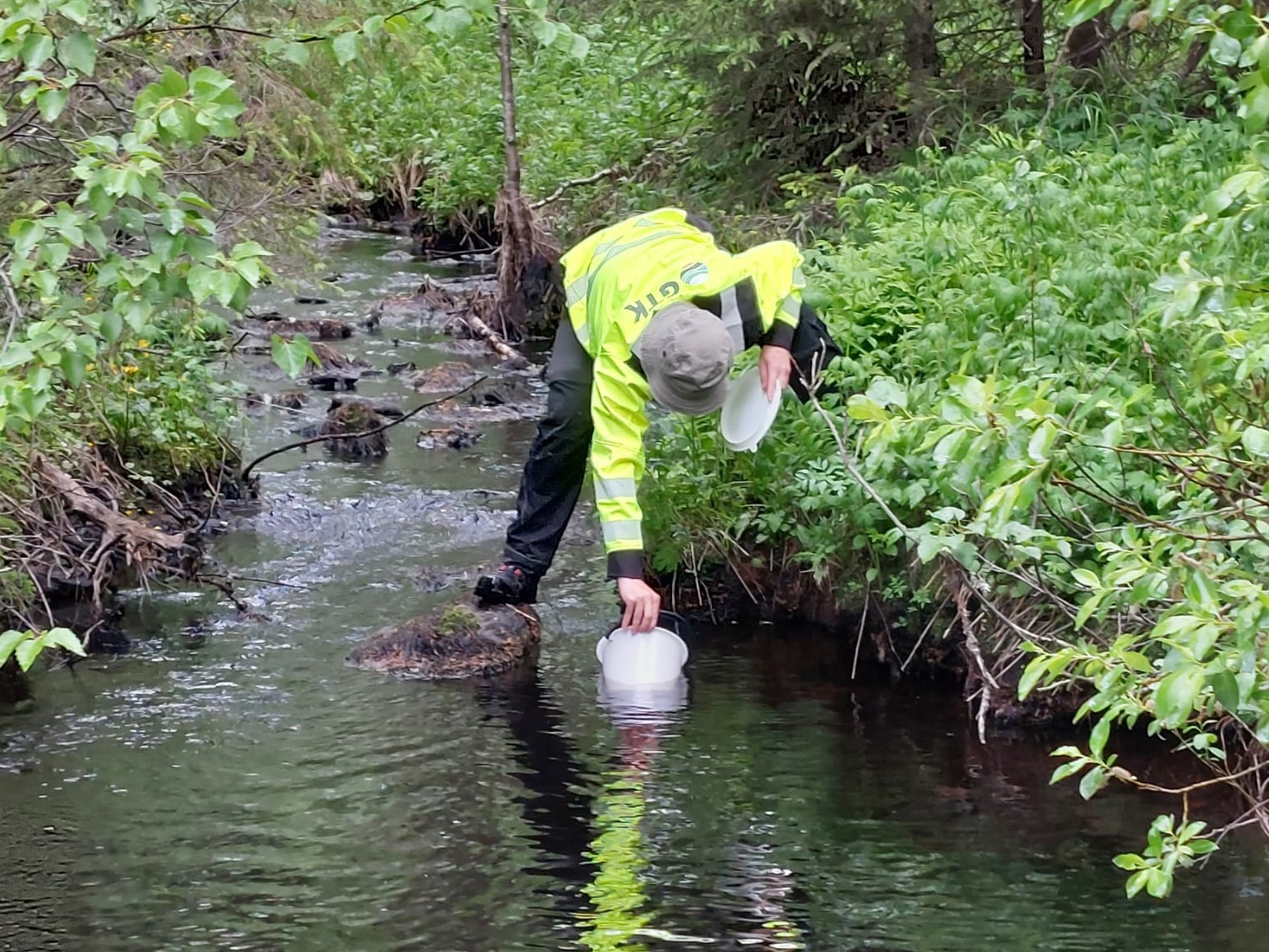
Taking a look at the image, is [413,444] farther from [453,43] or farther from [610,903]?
[453,43]

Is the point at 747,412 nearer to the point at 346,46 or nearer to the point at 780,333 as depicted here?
the point at 780,333

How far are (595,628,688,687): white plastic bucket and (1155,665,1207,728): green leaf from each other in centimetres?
336

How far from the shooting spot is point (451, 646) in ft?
20.8

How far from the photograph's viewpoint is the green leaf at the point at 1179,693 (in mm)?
2459

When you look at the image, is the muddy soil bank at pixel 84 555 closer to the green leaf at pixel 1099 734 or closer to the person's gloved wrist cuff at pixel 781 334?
the person's gloved wrist cuff at pixel 781 334

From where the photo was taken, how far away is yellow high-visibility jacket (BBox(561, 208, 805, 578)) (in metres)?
5.48

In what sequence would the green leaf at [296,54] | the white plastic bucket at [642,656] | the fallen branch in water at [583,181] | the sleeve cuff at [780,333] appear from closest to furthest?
the green leaf at [296,54] < the white plastic bucket at [642,656] < the sleeve cuff at [780,333] < the fallen branch in water at [583,181]

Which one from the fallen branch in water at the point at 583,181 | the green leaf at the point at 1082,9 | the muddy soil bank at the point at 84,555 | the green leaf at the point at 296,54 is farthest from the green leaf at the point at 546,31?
the fallen branch in water at the point at 583,181

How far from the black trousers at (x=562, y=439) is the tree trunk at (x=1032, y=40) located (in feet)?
14.8

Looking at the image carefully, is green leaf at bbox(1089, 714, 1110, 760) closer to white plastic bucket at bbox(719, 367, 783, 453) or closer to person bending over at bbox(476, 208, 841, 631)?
person bending over at bbox(476, 208, 841, 631)

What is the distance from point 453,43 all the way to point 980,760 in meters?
15.4

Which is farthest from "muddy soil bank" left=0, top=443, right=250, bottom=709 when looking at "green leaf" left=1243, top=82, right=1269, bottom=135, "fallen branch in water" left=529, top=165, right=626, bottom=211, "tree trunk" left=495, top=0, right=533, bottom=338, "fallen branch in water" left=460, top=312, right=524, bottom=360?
"fallen branch in water" left=529, top=165, right=626, bottom=211

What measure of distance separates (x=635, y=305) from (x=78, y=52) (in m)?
2.43

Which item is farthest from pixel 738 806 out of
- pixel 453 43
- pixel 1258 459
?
pixel 453 43
